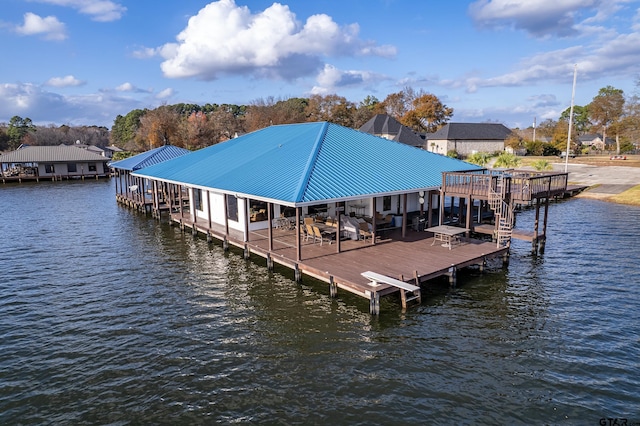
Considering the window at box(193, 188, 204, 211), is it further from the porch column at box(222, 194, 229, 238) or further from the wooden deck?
the wooden deck

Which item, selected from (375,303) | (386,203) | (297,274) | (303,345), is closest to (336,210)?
(297,274)

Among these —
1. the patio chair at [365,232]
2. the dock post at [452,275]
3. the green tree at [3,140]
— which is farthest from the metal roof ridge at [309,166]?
the green tree at [3,140]

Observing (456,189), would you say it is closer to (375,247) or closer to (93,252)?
(375,247)

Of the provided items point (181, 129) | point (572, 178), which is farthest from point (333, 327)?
point (181, 129)

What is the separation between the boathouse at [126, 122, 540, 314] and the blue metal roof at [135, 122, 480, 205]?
0.24 ft

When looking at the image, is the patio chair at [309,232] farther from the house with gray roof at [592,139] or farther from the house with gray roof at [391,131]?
the house with gray roof at [592,139]

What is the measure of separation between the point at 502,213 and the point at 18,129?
133 meters

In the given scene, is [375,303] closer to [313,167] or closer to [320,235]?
[320,235]

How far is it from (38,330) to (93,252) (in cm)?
913

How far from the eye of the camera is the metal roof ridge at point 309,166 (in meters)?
15.4

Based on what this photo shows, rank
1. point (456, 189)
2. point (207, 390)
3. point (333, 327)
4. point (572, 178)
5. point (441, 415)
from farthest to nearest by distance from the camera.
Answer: point (572, 178), point (456, 189), point (333, 327), point (207, 390), point (441, 415)

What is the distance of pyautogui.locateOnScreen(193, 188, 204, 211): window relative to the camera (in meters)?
25.0

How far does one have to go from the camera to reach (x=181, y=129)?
7956cm

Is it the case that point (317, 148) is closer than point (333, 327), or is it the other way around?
point (333, 327)
